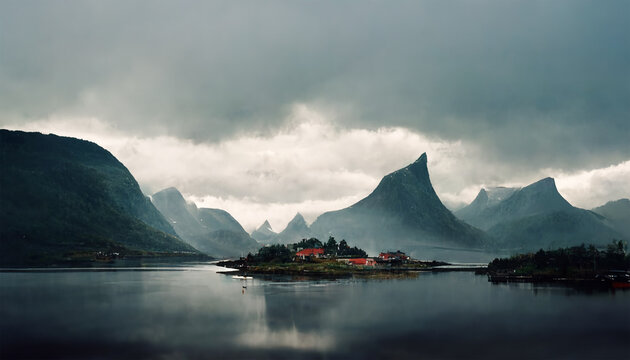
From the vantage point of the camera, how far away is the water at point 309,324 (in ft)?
150

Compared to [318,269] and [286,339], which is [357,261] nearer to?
[318,269]

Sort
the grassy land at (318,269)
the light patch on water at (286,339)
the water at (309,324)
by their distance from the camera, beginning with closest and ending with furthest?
the water at (309,324), the light patch on water at (286,339), the grassy land at (318,269)

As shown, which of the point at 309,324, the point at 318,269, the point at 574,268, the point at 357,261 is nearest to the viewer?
the point at 309,324

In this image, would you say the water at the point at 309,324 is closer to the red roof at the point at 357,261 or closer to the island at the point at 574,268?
the island at the point at 574,268

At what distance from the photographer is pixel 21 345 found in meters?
47.1

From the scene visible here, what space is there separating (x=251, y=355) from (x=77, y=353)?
1707 cm

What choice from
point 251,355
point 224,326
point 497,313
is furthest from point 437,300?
point 251,355

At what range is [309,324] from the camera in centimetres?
5828

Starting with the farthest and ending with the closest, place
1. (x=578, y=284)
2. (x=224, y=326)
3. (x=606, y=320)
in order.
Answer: (x=578, y=284) < (x=606, y=320) < (x=224, y=326)

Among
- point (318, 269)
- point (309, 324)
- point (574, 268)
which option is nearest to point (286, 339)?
point (309, 324)

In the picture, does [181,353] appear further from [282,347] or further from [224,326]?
[224,326]

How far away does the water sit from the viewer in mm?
45781

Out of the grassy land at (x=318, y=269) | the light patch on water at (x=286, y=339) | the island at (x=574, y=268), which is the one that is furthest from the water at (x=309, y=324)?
the grassy land at (x=318, y=269)

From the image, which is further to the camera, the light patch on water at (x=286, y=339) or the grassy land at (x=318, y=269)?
the grassy land at (x=318, y=269)
